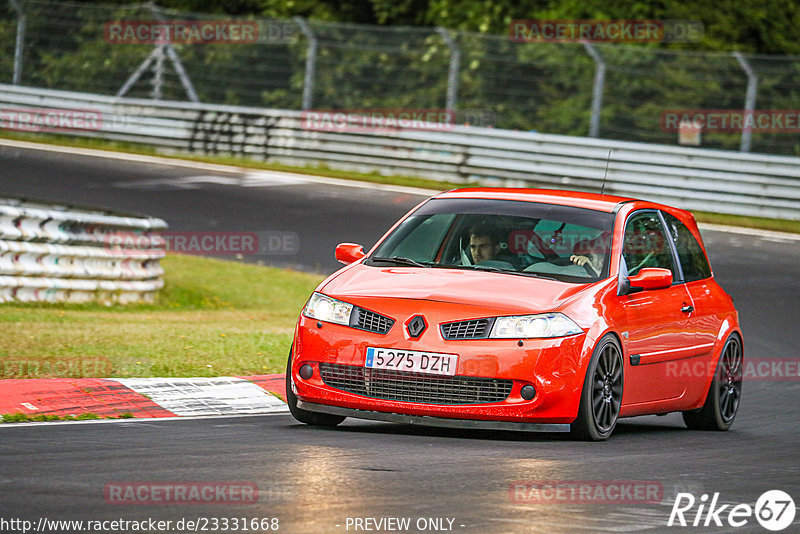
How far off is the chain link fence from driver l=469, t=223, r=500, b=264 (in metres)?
14.7

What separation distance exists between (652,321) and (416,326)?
5.97 ft

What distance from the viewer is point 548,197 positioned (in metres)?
9.46

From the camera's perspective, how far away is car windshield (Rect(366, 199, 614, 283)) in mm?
8951

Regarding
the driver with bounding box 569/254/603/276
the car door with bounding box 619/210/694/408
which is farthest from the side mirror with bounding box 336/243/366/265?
the car door with bounding box 619/210/694/408

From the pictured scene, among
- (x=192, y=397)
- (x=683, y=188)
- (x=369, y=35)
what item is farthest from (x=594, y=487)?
(x=369, y=35)

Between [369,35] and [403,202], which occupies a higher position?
[369,35]

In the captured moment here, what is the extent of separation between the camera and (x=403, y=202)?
77.2 ft

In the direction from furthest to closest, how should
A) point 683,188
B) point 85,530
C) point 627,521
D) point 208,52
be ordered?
point 208,52 < point 683,188 < point 627,521 < point 85,530

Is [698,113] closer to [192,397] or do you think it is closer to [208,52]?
[208,52]

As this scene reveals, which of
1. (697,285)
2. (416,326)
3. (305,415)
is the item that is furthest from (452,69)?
(416,326)

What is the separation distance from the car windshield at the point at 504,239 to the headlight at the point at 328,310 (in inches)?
25.1

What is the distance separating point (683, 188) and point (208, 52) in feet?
34.1

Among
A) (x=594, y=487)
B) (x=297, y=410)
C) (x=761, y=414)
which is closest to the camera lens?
(x=594, y=487)

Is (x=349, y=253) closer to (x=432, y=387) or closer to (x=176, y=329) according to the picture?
(x=432, y=387)
